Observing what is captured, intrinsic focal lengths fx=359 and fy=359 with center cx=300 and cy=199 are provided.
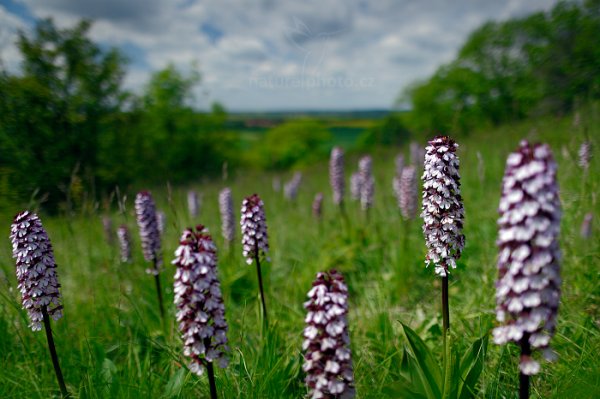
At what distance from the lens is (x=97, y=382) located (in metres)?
3.12

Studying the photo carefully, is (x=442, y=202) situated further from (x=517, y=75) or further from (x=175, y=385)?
(x=517, y=75)

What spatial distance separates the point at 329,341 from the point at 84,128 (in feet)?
73.1

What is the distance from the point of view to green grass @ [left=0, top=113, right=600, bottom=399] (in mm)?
3029

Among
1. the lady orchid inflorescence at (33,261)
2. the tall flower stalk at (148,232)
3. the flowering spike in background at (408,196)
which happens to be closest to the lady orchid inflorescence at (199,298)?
the lady orchid inflorescence at (33,261)

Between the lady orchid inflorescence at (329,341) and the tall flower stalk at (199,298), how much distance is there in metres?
0.58

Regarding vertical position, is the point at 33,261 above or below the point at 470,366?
above

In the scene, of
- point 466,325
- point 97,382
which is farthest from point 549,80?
point 97,382

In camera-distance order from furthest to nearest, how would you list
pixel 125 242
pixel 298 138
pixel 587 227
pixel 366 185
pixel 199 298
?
pixel 298 138 → pixel 366 185 → pixel 125 242 → pixel 587 227 → pixel 199 298

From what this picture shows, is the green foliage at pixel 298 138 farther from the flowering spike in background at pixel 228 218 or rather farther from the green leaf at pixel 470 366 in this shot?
the green leaf at pixel 470 366

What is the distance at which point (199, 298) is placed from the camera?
7.14 feet

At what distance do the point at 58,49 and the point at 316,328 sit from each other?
2584 centimetres

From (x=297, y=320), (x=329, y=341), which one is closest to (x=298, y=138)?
(x=297, y=320)

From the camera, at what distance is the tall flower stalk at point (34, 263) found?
2832mm

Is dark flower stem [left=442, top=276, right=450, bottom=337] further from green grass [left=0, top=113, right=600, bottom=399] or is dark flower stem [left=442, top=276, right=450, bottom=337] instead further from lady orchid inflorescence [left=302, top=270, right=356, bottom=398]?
lady orchid inflorescence [left=302, top=270, right=356, bottom=398]
